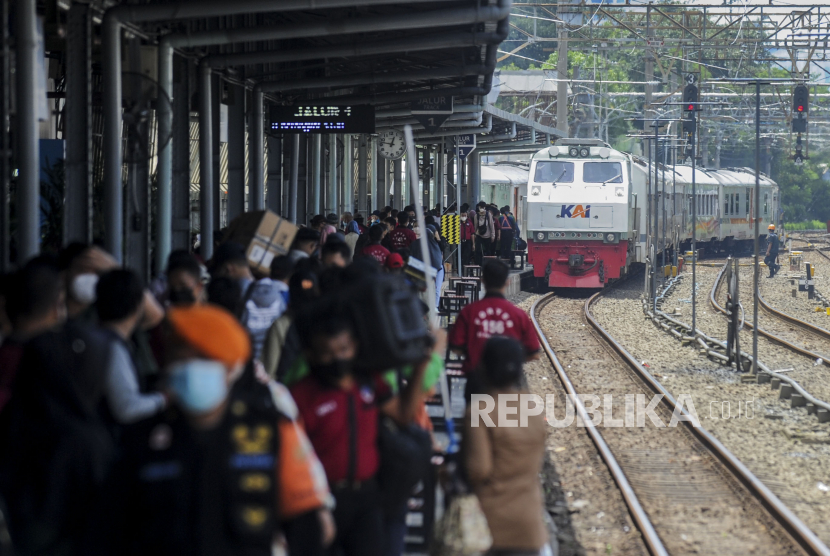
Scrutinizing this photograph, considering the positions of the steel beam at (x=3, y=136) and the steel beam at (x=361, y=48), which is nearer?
the steel beam at (x=3, y=136)

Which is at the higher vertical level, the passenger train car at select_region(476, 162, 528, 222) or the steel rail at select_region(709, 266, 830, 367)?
the passenger train car at select_region(476, 162, 528, 222)

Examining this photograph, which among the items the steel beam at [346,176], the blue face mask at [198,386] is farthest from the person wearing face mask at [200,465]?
the steel beam at [346,176]

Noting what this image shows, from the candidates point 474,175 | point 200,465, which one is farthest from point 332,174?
point 200,465

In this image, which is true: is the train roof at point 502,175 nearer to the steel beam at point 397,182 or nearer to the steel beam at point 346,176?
the steel beam at point 397,182

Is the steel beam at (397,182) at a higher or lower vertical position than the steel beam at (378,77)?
lower

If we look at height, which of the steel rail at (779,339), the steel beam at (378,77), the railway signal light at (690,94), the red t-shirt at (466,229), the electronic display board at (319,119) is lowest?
the steel rail at (779,339)

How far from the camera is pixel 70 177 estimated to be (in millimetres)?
8734

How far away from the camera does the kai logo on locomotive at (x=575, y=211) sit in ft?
78.0

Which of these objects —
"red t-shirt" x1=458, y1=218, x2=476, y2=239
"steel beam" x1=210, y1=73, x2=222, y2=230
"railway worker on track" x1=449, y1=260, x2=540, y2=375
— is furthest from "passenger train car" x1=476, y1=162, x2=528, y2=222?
"railway worker on track" x1=449, y1=260, x2=540, y2=375

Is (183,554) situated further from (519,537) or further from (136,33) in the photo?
(136,33)

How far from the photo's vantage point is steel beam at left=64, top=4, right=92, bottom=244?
8688 millimetres

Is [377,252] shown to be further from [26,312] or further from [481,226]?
[481,226]

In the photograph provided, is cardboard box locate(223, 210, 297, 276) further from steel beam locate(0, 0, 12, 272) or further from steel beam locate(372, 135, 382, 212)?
steel beam locate(372, 135, 382, 212)

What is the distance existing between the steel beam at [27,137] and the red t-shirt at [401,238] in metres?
6.85
